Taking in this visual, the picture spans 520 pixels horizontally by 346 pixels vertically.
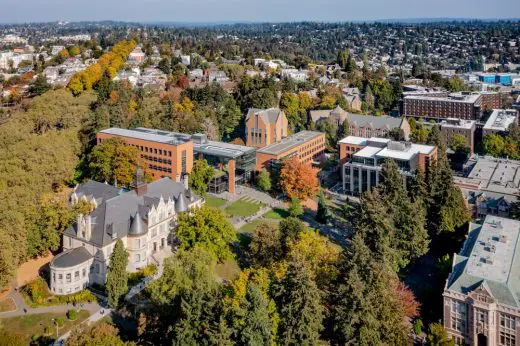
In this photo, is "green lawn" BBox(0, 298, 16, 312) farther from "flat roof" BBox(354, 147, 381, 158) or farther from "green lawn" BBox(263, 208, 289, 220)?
"flat roof" BBox(354, 147, 381, 158)

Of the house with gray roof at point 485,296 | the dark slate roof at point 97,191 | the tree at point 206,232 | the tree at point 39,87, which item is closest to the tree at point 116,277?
the tree at point 206,232

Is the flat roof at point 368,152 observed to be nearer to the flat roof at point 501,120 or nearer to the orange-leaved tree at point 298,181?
the orange-leaved tree at point 298,181

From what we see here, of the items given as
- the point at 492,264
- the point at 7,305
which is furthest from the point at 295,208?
the point at 7,305

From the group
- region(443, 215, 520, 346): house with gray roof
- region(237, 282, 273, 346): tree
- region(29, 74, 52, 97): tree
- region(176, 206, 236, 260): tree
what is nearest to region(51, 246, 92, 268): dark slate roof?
region(176, 206, 236, 260): tree

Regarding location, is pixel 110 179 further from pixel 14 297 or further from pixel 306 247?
pixel 306 247

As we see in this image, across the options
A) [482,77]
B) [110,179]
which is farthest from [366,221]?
[482,77]
